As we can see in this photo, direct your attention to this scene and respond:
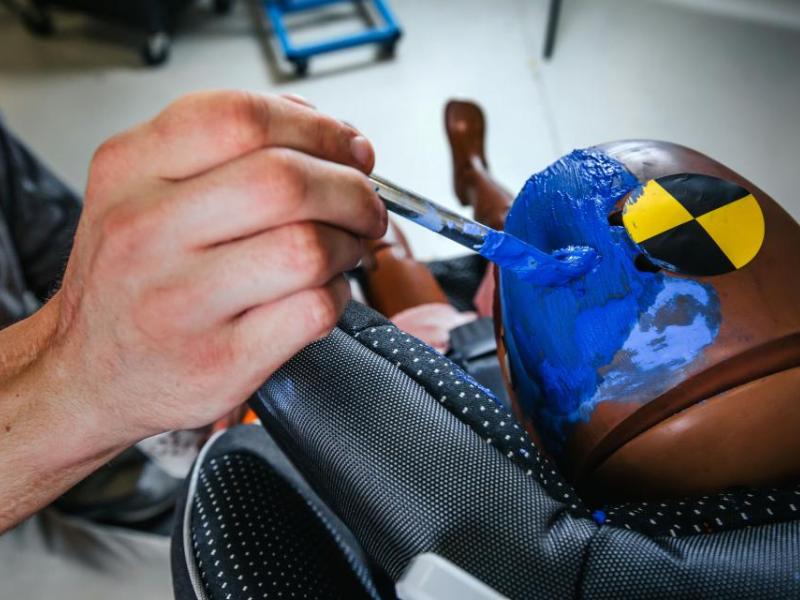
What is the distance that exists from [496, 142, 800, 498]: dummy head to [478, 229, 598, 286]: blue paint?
0.5 inches

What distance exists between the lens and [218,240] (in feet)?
1.27

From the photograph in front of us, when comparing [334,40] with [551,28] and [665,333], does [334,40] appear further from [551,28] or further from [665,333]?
[665,333]

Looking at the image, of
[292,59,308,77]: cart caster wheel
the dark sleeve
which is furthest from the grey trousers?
[292,59,308,77]: cart caster wheel

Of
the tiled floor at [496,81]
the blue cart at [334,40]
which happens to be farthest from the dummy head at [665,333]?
the blue cart at [334,40]

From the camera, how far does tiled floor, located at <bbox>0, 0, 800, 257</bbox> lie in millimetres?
1680

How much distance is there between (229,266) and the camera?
15.1 inches

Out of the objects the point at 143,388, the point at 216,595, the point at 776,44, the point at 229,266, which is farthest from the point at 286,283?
the point at 776,44

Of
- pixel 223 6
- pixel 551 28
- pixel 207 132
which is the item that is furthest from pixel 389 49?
pixel 207 132

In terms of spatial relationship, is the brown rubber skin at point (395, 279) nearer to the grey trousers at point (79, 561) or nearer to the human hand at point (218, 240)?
the grey trousers at point (79, 561)

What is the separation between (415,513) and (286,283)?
19 cm

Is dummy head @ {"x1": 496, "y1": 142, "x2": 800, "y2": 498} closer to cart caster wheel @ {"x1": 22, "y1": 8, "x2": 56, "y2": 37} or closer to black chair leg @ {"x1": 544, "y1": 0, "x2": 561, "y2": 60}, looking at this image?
black chair leg @ {"x1": 544, "y1": 0, "x2": 561, "y2": 60}

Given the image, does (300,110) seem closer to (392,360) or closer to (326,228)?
(326,228)

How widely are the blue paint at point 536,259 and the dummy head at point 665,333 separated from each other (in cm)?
1

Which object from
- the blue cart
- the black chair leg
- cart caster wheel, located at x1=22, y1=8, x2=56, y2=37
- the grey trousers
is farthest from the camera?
cart caster wheel, located at x1=22, y1=8, x2=56, y2=37
